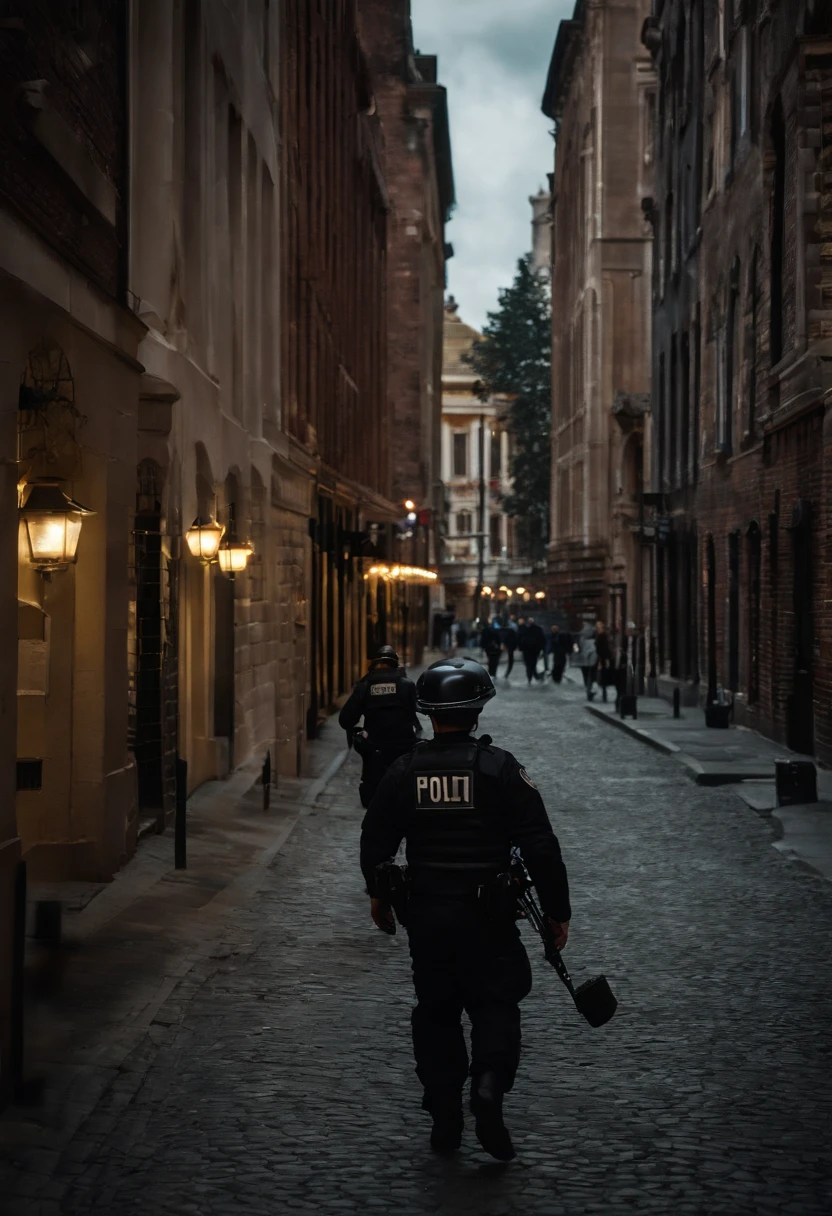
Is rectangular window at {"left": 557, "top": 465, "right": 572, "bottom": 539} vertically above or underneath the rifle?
above

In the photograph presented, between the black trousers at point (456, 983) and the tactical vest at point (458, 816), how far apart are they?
0.44 feet

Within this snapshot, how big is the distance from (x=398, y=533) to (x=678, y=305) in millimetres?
21130

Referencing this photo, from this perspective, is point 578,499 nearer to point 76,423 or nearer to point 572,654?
point 572,654

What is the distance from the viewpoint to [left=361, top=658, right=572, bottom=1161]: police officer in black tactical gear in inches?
266

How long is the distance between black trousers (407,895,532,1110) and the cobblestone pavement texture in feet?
1.07

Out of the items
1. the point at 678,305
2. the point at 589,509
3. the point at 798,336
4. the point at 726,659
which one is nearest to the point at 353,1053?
the point at 798,336

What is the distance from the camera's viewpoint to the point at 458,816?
6844mm

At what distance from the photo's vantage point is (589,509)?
70750 millimetres

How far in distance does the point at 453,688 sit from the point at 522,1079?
78.8 inches

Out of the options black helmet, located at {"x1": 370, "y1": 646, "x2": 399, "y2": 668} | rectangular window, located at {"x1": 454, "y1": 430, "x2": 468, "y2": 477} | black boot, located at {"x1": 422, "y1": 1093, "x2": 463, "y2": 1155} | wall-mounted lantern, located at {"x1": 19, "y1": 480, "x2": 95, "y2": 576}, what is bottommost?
black boot, located at {"x1": 422, "y1": 1093, "x2": 463, "y2": 1155}

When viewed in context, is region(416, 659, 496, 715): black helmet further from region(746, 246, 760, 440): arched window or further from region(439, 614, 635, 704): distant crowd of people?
region(439, 614, 635, 704): distant crowd of people

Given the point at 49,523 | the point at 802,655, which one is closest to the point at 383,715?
the point at 49,523

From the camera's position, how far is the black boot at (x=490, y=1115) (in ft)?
21.6

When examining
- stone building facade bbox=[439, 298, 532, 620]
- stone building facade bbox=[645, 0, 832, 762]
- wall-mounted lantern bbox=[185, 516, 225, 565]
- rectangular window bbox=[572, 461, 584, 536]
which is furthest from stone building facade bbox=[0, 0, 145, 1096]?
stone building facade bbox=[439, 298, 532, 620]
